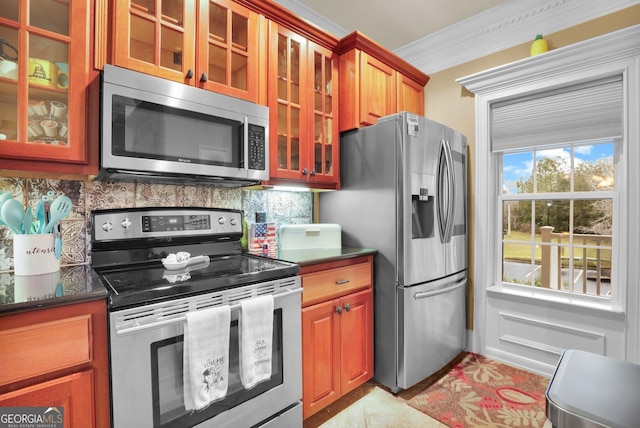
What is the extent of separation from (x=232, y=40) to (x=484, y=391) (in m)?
2.76

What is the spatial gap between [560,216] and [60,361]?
314cm

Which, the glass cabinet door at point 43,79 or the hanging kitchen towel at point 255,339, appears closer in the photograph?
the glass cabinet door at point 43,79

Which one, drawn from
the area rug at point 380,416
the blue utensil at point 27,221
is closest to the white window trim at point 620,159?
the area rug at point 380,416

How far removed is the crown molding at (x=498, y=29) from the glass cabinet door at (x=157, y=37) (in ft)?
7.53

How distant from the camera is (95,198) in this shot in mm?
1620

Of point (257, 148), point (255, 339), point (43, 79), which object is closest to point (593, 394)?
point (255, 339)

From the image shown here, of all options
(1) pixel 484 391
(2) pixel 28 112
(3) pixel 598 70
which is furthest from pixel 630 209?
(2) pixel 28 112

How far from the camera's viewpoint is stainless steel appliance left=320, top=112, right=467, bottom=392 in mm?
2072

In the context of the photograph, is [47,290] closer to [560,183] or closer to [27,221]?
[27,221]

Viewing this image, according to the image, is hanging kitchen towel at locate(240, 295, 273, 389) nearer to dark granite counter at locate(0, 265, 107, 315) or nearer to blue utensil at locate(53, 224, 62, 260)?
dark granite counter at locate(0, 265, 107, 315)

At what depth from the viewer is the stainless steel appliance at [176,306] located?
3.56ft

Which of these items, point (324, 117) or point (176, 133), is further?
point (324, 117)

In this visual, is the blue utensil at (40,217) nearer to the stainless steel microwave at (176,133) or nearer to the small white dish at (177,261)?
the stainless steel microwave at (176,133)

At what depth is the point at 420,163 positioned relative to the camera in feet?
7.12
